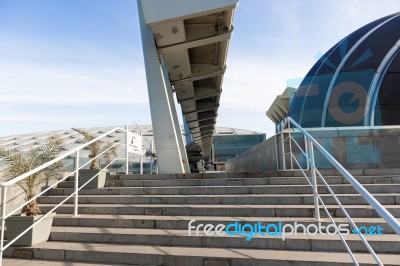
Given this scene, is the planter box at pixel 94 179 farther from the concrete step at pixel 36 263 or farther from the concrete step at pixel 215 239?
the concrete step at pixel 36 263

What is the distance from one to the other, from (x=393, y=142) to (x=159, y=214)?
6161mm

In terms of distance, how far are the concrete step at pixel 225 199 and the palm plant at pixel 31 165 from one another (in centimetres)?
93

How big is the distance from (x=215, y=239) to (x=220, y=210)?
36.4 inches

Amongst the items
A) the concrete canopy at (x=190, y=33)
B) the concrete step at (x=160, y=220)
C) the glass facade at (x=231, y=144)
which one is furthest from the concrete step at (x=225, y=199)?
the glass facade at (x=231, y=144)

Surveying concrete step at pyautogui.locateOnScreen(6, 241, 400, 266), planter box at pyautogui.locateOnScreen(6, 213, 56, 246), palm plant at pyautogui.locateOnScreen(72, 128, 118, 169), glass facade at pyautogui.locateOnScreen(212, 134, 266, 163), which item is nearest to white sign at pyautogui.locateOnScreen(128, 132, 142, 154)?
palm plant at pyautogui.locateOnScreen(72, 128, 118, 169)

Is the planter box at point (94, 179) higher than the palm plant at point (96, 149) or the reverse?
the reverse

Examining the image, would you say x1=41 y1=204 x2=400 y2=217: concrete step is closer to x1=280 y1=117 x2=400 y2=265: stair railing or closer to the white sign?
x1=280 y1=117 x2=400 y2=265: stair railing

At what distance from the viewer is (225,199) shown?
543cm

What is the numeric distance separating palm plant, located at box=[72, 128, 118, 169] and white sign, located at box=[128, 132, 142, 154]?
475mm

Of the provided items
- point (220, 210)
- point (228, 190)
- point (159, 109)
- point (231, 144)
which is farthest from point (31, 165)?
point (231, 144)

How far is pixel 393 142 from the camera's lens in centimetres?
768

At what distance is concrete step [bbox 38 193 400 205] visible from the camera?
4954 millimetres

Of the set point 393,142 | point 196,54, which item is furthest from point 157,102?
point 393,142

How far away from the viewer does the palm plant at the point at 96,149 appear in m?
7.31
